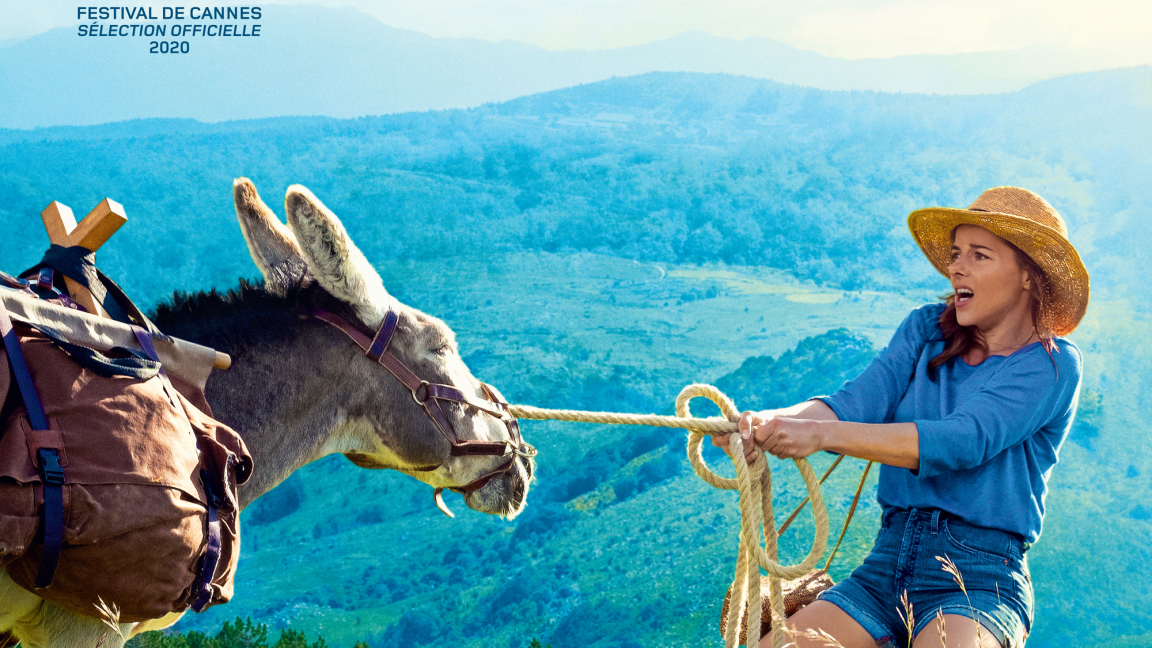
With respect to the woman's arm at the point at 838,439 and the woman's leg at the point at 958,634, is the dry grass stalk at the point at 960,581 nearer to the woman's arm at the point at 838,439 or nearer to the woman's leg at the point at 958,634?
the woman's leg at the point at 958,634

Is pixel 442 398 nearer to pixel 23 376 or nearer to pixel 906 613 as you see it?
pixel 23 376

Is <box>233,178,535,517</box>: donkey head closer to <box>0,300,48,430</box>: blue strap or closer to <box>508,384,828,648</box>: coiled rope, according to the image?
<box>508,384,828,648</box>: coiled rope

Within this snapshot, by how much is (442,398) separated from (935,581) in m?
1.38

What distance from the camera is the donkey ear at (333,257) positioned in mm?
1946

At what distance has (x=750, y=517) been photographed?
218 cm

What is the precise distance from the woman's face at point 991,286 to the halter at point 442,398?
1.33 meters

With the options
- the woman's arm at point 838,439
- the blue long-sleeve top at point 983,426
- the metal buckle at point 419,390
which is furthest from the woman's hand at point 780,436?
the metal buckle at point 419,390

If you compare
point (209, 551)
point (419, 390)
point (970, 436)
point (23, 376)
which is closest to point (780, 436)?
point (970, 436)

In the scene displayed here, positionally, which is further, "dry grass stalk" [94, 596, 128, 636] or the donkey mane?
the donkey mane

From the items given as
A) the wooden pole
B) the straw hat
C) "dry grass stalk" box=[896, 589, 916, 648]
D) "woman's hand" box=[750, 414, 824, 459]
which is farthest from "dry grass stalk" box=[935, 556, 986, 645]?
the wooden pole

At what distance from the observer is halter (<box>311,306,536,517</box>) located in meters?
2.15

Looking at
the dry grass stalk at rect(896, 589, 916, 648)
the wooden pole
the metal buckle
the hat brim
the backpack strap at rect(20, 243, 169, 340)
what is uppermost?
the hat brim

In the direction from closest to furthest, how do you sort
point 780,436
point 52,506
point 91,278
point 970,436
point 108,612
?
1. point 52,506
2. point 108,612
3. point 91,278
4. point 970,436
5. point 780,436

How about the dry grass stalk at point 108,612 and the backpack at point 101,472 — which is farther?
the dry grass stalk at point 108,612
